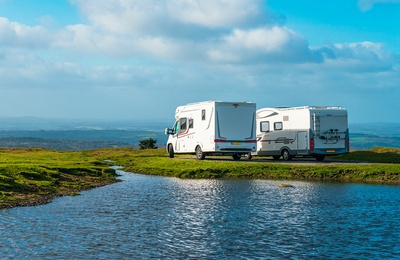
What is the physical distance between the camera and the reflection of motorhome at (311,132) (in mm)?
38594

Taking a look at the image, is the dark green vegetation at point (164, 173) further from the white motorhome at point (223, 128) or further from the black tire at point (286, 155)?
the black tire at point (286, 155)

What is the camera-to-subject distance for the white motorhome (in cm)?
3953

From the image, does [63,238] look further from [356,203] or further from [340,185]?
[340,185]

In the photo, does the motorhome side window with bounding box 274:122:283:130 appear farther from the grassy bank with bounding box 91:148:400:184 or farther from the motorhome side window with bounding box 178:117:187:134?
the motorhome side window with bounding box 178:117:187:134

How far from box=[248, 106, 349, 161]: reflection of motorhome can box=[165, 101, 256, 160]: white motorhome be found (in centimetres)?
244

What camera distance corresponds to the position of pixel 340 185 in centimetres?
2848

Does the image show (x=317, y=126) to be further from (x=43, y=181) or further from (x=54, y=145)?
(x=54, y=145)

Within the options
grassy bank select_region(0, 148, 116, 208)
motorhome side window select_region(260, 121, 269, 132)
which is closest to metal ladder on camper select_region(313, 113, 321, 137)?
motorhome side window select_region(260, 121, 269, 132)

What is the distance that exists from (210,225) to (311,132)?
73.2 ft

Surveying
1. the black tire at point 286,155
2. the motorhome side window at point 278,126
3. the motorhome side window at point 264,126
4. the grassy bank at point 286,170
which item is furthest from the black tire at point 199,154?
the black tire at point 286,155

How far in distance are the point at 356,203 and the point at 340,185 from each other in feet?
21.1

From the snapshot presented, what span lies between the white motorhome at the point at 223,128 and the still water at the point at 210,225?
13203 mm

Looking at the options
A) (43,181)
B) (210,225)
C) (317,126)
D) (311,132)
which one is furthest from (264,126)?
(210,225)

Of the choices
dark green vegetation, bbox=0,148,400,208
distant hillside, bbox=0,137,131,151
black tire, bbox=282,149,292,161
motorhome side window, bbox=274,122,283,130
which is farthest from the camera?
distant hillside, bbox=0,137,131,151
